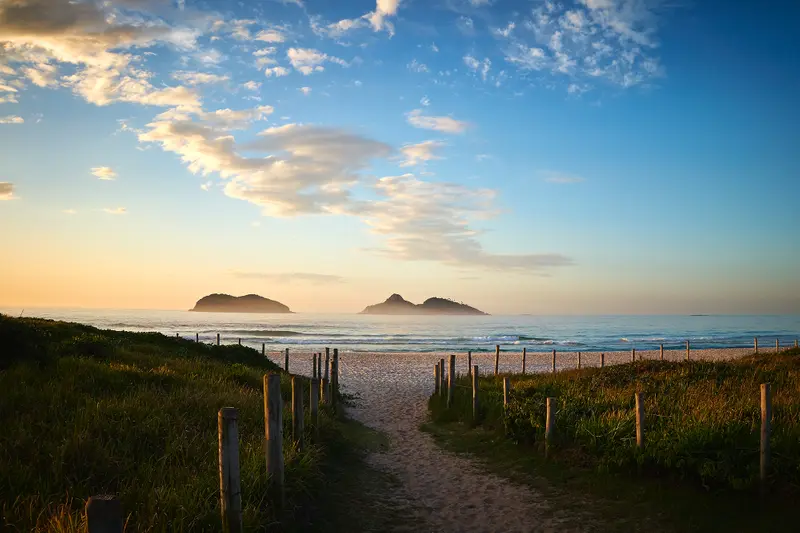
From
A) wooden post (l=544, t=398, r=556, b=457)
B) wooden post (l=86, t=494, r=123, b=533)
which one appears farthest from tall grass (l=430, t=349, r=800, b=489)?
wooden post (l=86, t=494, r=123, b=533)

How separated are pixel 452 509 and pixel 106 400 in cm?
651


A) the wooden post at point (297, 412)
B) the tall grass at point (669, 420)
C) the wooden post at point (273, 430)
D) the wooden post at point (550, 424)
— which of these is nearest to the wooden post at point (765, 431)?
the tall grass at point (669, 420)

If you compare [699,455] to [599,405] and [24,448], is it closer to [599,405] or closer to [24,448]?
[599,405]

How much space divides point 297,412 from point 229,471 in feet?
13.8

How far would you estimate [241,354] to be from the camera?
24.5 meters

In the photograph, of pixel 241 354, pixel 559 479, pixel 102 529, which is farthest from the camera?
pixel 241 354

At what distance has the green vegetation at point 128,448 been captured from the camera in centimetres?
586

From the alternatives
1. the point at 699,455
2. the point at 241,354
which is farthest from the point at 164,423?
the point at 241,354

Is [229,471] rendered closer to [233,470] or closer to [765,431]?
[233,470]

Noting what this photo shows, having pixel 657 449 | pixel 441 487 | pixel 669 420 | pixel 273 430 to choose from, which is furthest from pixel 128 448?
pixel 669 420

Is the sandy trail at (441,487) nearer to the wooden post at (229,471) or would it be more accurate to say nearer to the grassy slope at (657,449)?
the grassy slope at (657,449)

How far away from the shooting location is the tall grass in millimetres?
8398

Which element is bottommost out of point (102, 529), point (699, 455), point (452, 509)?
point (452, 509)

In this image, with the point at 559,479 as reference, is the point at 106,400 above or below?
above
